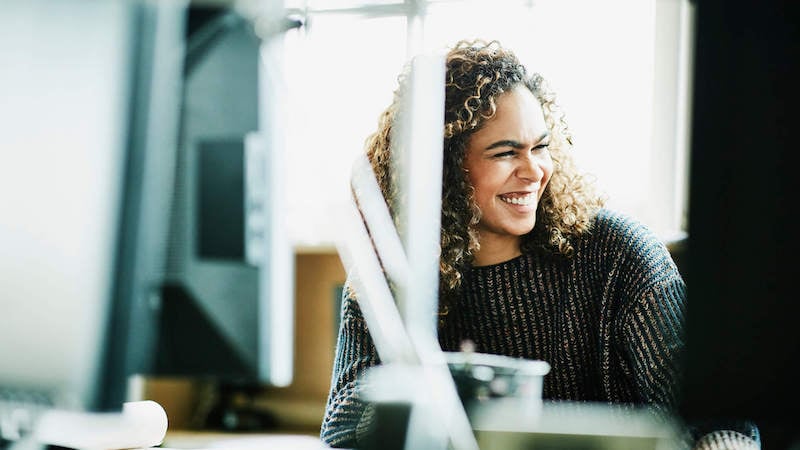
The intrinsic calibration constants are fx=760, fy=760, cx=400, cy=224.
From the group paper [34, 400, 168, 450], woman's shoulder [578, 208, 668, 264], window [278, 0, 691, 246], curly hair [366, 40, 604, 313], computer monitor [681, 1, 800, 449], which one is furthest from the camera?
window [278, 0, 691, 246]

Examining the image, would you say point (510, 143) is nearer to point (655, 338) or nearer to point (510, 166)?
point (510, 166)

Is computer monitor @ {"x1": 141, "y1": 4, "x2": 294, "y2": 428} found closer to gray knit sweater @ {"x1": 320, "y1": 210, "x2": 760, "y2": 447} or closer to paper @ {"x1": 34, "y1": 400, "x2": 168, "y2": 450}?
paper @ {"x1": 34, "y1": 400, "x2": 168, "y2": 450}

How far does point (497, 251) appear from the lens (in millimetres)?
1397

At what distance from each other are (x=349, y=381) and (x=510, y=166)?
1.59 feet

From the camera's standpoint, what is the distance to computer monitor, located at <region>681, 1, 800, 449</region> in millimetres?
558

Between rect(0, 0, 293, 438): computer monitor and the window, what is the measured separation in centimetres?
220

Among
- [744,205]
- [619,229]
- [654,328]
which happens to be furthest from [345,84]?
[744,205]

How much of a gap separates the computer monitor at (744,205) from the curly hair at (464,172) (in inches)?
29.6

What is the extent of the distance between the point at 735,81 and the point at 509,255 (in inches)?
33.2

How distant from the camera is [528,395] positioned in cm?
97

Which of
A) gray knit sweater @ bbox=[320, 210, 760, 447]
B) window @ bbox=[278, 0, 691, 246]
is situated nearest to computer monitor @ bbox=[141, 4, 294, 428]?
gray knit sweater @ bbox=[320, 210, 760, 447]

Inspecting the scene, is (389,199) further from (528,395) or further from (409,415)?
(409,415)

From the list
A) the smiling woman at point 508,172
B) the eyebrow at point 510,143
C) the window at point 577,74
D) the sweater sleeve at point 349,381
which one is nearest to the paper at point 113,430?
the sweater sleeve at point 349,381

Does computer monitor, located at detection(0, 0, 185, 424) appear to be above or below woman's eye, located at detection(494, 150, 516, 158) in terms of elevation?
below
